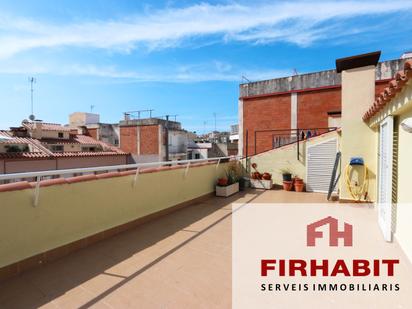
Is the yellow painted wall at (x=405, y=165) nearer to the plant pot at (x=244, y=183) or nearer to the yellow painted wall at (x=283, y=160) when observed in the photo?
the yellow painted wall at (x=283, y=160)

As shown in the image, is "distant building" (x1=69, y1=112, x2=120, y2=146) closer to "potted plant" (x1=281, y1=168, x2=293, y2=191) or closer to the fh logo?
"potted plant" (x1=281, y1=168, x2=293, y2=191)

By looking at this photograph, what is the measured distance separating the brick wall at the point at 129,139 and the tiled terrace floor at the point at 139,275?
24148mm

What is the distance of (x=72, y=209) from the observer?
3062 mm

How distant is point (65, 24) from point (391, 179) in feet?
22.9

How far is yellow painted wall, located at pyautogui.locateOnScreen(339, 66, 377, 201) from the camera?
17.2 ft

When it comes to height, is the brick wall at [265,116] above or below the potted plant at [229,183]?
above

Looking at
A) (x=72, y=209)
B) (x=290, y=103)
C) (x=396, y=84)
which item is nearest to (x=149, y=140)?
(x=290, y=103)

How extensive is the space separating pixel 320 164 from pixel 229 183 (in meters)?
2.78

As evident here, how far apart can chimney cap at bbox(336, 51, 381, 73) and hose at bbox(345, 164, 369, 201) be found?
88.9 inches

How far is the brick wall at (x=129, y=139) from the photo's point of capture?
88.1ft

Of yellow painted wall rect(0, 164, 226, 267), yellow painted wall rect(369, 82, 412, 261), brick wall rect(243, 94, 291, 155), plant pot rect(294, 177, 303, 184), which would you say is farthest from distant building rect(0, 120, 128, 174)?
yellow painted wall rect(369, 82, 412, 261)

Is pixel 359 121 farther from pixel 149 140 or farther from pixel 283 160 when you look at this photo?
pixel 149 140

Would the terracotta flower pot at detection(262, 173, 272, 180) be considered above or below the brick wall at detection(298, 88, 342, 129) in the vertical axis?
below

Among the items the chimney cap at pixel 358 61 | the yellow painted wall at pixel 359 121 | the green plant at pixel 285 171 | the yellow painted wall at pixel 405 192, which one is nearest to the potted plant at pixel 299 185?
the green plant at pixel 285 171
